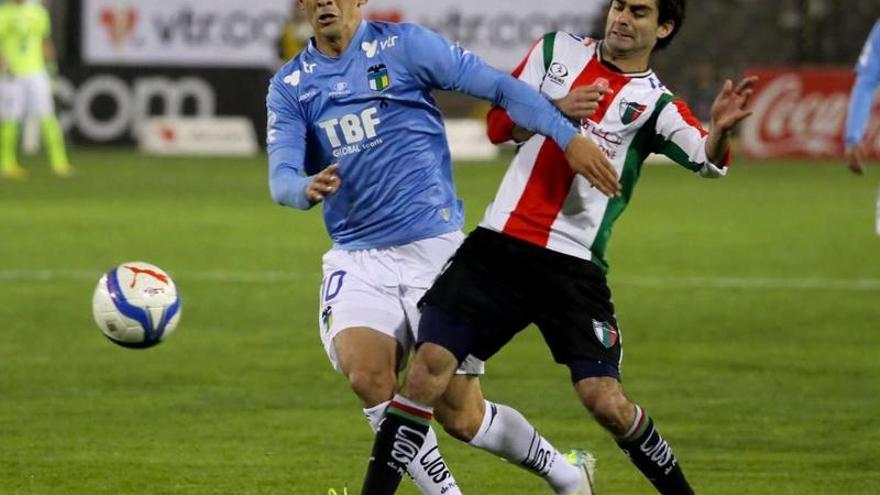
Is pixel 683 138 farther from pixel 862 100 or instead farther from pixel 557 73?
pixel 862 100

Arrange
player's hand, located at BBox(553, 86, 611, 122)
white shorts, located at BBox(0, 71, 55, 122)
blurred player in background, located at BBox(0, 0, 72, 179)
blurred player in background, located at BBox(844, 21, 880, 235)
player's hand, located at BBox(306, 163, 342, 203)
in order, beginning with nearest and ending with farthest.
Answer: player's hand, located at BBox(306, 163, 342, 203), player's hand, located at BBox(553, 86, 611, 122), blurred player in background, located at BBox(844, 21, 880, 235), blurred player in background, located at BBox(0, 0, 72, 179), white shorts, located at BBox(0, 71, 55, 122)

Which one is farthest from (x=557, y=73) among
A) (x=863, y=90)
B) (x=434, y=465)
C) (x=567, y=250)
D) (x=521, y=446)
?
(x=863, y=90)

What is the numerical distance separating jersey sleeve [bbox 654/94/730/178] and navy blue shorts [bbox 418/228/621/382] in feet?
1.57

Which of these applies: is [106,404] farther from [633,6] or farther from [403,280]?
[633,6]

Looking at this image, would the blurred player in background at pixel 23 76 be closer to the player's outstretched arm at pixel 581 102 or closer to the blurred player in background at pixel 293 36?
the blurred player in background at pixel 293 36

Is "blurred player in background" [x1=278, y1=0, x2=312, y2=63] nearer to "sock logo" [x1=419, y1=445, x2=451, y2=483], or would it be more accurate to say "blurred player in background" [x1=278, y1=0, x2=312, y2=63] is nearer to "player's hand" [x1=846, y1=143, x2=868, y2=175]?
"player's hand" [x1=846, y1=143, x2=868, y2=175]

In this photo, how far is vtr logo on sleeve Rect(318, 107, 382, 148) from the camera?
7.05 meters

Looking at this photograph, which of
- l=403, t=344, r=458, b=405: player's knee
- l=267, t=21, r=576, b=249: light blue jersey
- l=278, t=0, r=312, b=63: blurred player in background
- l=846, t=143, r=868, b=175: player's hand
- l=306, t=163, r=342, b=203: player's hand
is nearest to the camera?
l=306, t=163, r=342, b=203: player's hand

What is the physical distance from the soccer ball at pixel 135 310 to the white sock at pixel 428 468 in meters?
1.29

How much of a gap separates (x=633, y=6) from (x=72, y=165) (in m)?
21.2

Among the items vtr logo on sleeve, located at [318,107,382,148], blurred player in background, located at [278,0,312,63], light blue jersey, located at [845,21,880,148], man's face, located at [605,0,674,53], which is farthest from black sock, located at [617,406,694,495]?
blurred player in background, located at [278,0,312,63]

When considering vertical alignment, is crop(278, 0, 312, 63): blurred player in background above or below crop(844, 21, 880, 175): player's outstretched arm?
below

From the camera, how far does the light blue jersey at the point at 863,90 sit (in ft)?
33.2

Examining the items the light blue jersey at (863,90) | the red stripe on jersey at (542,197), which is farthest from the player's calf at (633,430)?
the light blue jersey at (863,90)
